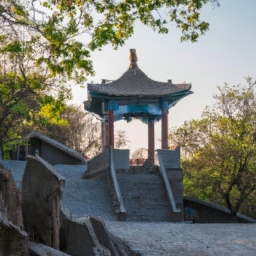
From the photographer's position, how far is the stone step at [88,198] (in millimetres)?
18844

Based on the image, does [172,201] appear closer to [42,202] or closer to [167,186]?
[167,186]

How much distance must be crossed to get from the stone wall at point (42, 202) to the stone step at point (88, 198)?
34.6 ft

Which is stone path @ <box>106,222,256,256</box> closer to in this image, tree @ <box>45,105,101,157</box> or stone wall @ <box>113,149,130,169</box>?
stone wall @ <box>113,149,130,169</box>

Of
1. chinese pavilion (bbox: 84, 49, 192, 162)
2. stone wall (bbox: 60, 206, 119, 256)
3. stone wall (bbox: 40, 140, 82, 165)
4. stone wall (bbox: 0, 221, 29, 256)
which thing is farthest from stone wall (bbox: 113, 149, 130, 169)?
stone wall (bbox: 0, 221, 29, 256)

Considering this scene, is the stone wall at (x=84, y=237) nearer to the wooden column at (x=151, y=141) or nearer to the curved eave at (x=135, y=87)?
the curved eave at (x=135, y=87)

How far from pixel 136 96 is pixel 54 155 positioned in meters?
9.92

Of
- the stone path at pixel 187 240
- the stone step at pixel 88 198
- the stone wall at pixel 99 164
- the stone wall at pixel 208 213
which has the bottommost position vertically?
the stone wall at pixel 208 213

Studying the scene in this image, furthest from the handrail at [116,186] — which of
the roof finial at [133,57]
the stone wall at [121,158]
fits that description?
the roof finial at [133,57]

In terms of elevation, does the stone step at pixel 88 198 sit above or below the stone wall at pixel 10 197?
below

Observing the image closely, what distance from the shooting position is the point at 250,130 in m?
21.7

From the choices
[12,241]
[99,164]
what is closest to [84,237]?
[12,241]

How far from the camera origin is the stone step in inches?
742

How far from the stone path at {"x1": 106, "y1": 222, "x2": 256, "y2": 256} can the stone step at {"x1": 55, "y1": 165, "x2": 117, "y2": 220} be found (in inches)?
125

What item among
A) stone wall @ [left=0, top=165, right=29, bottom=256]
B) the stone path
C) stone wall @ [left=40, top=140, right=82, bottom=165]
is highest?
stone wall @ [left=40, top=140, right=82, bottom=165]
